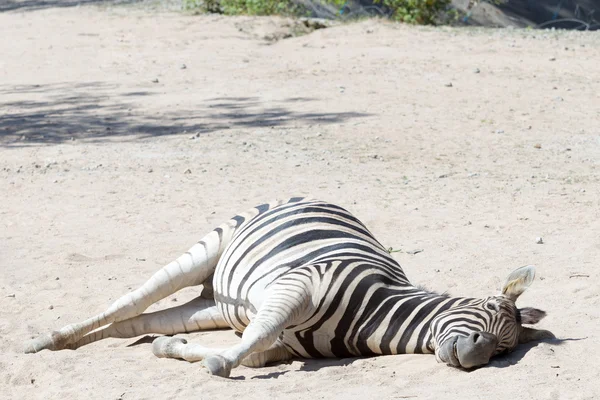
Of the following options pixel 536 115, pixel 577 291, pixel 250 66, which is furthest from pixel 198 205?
pixel 250 66

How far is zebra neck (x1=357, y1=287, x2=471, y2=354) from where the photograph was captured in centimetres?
364

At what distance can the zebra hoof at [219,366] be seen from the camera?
11.9 feet

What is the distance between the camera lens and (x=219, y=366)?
11.9 ft

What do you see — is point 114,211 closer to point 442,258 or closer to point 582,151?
point 442,258

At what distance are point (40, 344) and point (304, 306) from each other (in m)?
1.40

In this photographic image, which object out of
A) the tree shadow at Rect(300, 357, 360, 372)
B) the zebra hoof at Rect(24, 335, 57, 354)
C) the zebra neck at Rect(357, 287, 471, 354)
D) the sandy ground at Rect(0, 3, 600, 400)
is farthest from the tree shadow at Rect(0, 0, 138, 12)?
the zebra neck at Rect(357, 287, 471, 354)

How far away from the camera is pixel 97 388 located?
3.82 m

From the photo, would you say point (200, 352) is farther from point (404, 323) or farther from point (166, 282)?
point (404, 323)

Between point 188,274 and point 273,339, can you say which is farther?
point 188,274

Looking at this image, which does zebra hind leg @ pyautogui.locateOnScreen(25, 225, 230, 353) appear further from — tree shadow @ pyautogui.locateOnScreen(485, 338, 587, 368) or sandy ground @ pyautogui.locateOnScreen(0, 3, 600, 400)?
tree shadow @ pyautogui.locateOnScreen(485, 338, 587, 368)

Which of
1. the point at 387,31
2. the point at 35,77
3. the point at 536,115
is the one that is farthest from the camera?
the point at 387,31

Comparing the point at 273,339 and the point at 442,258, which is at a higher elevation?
the point at 273,339

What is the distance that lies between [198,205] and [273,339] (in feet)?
11.0

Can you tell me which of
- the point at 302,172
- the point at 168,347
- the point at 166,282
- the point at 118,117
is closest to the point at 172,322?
A: the point at 166,282
